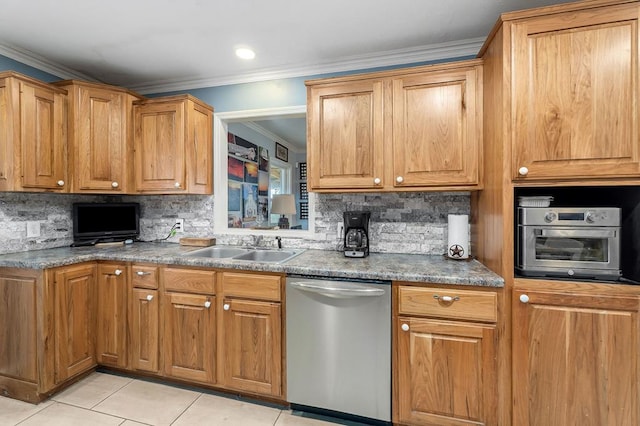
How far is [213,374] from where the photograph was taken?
2092 mm

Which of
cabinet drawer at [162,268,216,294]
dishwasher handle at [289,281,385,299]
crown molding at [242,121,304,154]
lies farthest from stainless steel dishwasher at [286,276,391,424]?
crown molding at [242,121,304,154]

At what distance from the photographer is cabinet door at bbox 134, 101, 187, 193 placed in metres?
2.59

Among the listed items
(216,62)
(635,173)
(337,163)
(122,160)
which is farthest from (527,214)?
(122,160)

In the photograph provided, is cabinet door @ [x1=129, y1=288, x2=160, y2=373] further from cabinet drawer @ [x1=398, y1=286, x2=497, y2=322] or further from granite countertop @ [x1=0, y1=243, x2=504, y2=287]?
cabinet drawer @ [x1=398, y1=286, x2=497, y2=322]

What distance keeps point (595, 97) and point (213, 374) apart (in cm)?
275

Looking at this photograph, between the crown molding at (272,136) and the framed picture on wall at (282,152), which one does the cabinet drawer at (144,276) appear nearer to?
the crown molding at (272,136)

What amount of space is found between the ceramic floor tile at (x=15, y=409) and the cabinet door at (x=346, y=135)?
233 centimetres

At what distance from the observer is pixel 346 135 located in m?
2.17

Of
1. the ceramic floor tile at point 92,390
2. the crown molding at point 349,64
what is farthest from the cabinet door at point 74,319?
the crown molding at point 349,64

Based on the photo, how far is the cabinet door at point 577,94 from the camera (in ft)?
4.80

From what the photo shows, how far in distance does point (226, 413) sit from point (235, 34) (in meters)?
2.56

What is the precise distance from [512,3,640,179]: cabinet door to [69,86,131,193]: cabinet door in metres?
2.93

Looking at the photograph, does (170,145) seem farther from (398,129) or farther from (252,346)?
(398,129)

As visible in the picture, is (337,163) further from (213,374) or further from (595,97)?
(213,374)
